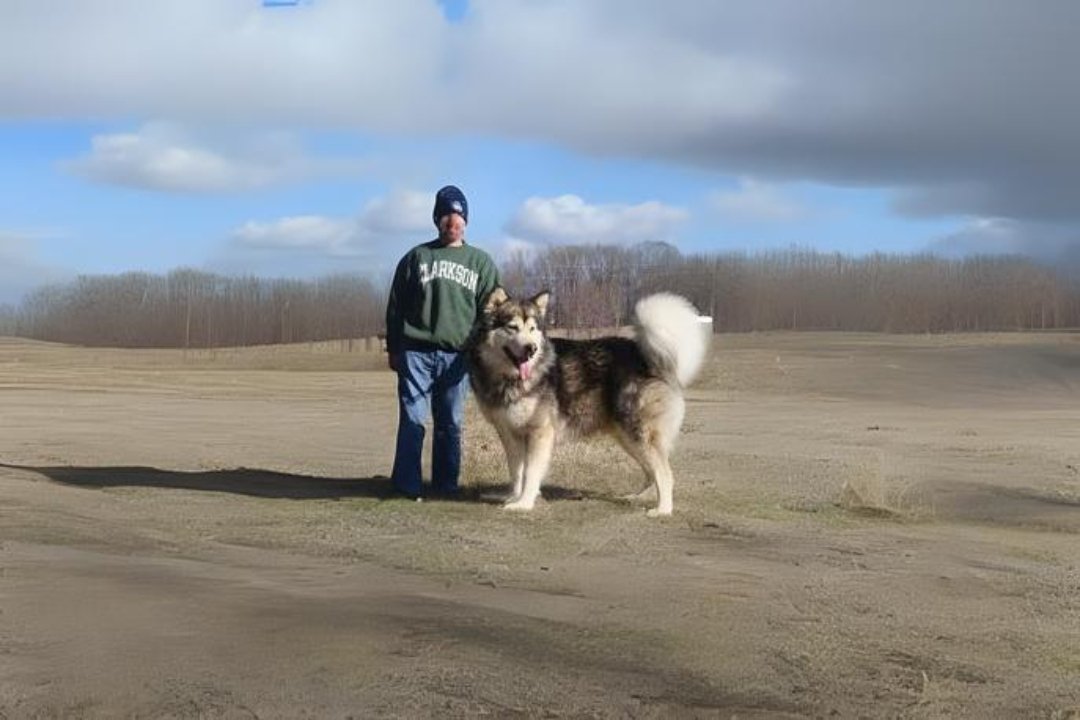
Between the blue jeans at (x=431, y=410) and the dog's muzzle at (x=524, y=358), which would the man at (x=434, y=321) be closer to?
the blue jeans at (x=431, y=410)

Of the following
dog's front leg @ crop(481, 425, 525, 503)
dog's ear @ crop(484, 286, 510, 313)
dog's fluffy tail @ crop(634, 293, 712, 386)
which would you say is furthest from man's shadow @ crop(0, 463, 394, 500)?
dog's fluffy tail @ crop(634, 293, 712, 386)

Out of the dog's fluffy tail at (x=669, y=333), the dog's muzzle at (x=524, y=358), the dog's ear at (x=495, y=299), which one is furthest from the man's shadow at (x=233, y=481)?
the dog's fluffy tail at (x=669, y=333)

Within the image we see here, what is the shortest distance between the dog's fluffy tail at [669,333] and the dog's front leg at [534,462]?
39.3 inches

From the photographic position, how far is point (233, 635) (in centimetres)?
480

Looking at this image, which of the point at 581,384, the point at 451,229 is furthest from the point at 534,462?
the point at 451,229

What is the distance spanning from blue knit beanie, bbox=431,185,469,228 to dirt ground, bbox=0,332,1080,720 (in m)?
2.31

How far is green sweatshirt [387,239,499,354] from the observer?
8.94 m

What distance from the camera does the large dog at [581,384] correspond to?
8438 mm

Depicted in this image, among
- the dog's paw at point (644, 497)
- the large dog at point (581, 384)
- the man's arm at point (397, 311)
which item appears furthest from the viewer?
the man's arm at point (397, 311)

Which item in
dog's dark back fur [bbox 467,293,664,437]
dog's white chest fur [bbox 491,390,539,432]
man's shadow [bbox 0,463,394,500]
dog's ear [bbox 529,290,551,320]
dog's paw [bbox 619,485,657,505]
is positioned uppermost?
dog's ear [bbox 529,290,551,320]

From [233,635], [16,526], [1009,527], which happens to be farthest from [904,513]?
[16,526]

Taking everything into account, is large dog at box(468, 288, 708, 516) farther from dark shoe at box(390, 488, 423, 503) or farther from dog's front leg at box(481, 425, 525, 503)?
dark shoe at box(390, 488, 423, 503)

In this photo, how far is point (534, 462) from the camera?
27.6 feet

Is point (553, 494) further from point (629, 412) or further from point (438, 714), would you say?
point (438, 714)
